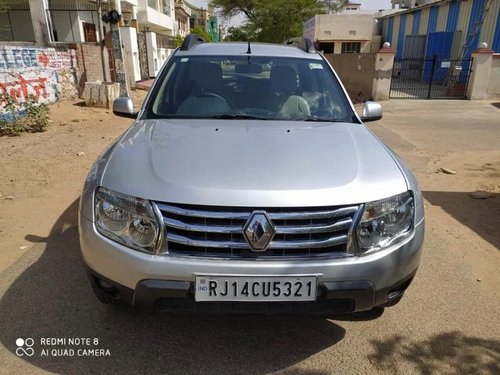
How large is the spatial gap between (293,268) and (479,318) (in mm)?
1579

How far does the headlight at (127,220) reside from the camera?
80.3 inches

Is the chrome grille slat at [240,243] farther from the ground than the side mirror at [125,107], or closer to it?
closer to it

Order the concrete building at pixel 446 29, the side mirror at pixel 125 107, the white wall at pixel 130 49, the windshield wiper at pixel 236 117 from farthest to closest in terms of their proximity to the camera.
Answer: the white wall at pixel 130 49
the concrete building at pixel 446 29
the side mirror at pixel 125 107
the windshield wiper at pixel 236 117

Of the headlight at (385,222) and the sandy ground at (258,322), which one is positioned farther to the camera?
the sandy ground at (258,322)

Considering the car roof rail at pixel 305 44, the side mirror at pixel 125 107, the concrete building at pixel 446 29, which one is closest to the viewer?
the side mirror at pixel 125 107

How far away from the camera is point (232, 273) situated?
197cm

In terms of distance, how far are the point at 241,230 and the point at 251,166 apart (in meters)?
0.40

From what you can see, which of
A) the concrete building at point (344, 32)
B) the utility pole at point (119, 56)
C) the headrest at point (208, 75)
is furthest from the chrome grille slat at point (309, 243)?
the concrete building at point (344, 32)

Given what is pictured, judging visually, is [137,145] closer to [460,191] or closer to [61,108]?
[460,191]

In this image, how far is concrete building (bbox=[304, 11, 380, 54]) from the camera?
27281mm

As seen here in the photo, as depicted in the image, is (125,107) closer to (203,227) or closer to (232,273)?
(203,227)

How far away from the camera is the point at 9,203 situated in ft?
15.1

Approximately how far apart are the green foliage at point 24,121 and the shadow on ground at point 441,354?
774 centimetres

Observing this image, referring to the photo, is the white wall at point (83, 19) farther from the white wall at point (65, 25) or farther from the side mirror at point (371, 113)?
the side mirror at point (371, 113)
